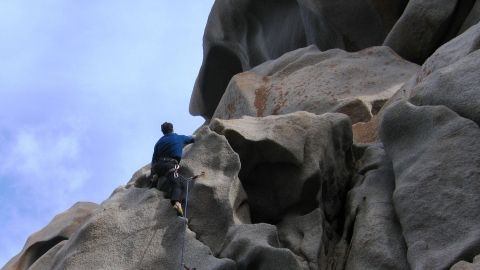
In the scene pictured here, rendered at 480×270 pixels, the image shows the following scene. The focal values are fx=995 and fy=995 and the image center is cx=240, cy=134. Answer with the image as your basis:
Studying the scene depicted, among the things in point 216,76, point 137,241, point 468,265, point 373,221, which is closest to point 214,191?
point 137,241

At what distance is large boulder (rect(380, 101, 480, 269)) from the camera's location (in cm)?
1056

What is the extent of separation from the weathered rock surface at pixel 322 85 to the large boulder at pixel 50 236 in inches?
151

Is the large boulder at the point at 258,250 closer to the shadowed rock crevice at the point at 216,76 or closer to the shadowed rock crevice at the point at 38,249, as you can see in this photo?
the shadowed rock crevice at the point at 38,249

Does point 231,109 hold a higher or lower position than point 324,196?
lower

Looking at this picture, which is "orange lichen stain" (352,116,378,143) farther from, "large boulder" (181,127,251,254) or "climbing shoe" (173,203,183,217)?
"climbing shoe" (173,203,183,217)

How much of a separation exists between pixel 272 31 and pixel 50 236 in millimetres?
10427

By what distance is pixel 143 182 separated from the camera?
1352 cm

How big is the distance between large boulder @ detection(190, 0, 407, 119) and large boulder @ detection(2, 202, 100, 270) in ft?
24.6

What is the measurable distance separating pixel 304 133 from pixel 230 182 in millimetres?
1535

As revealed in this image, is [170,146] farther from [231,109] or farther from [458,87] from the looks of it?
[231,109]

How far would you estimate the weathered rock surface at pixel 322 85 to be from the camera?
1828 centimetres

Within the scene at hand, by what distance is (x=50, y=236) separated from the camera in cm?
1880

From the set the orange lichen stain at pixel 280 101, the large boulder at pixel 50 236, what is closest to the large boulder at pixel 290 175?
the large boulder at pixel 50 236

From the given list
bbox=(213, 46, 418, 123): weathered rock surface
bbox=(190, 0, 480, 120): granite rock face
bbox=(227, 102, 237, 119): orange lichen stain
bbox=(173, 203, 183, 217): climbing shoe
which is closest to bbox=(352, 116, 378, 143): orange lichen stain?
bbox=(213, 46, 418, 123): weathered rock surface
